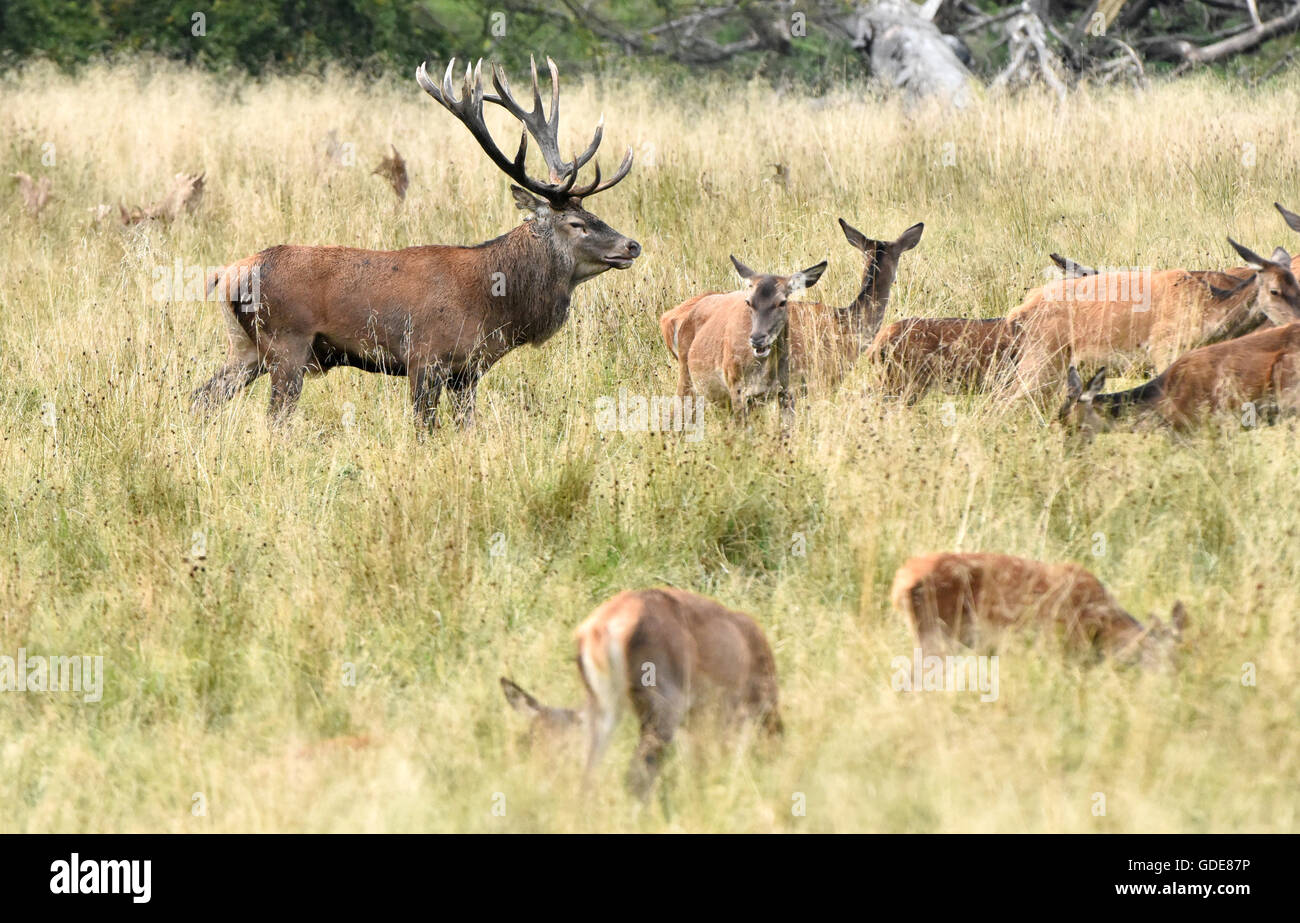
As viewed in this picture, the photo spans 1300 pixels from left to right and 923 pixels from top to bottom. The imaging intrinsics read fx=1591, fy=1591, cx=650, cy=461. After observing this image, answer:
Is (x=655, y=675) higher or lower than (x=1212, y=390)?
lower

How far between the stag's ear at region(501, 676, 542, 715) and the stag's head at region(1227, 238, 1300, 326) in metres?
4.77

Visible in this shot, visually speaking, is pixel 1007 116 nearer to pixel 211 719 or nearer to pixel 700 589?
pixel 700 589

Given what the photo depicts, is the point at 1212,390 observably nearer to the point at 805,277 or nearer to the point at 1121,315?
the point at 1121,315

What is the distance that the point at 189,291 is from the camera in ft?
32.6

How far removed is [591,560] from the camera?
19.4 feet

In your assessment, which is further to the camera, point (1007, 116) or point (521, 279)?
point (1007, 116)

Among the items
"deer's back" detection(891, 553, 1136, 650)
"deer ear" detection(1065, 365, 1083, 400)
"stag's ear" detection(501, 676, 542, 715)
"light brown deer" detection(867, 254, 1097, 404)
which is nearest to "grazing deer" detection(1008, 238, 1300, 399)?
"light brown deer" detection(867, 254, 1097, 404)

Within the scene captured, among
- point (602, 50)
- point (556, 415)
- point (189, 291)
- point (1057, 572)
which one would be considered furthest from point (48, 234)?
point (602, 50)

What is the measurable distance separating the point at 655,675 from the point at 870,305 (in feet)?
15.0

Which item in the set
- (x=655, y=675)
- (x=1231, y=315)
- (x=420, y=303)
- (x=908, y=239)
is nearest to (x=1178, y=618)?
(x=655, y=675)

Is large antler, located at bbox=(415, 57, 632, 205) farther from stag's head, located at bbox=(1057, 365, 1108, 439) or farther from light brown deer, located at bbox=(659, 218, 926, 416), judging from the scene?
stag's head, located at bbox=(1057, 365, 1108, 439)

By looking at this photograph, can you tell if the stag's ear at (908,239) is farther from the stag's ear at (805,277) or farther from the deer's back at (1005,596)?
the deer's back at (1005,596)

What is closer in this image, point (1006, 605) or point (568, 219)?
point (1006, 605)
